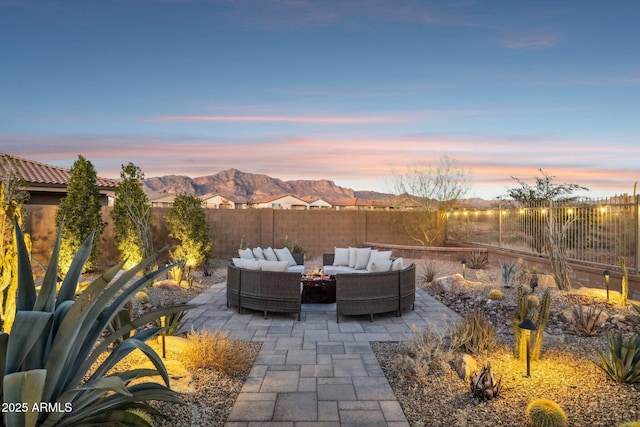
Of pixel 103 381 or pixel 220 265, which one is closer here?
pixel 103 381

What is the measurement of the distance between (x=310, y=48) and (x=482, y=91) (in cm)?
524

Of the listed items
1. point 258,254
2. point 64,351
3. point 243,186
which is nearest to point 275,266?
point 258,254

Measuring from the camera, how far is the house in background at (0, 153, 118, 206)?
12.9 metres

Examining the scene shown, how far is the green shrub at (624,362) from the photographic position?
11.7 ft

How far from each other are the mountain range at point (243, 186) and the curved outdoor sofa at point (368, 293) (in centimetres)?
6451

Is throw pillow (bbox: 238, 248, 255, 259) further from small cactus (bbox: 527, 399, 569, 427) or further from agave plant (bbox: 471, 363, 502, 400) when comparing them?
small cactus (bbox: 527, 399, 569, 427)

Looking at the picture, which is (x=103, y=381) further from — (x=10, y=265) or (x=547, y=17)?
(x=547, y=17)

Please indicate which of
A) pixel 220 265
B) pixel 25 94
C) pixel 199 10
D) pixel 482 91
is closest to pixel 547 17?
pixel 482 91

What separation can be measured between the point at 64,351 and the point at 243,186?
78.6 meters

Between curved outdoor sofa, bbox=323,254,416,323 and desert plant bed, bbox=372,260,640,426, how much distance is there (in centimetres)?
115

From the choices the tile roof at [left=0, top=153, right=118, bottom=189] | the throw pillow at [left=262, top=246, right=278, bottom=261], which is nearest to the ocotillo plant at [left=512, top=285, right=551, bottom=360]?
the throw pillow at [left=262, top=246, right=278, bottom=261]

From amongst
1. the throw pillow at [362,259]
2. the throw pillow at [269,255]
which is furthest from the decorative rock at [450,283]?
the throw pillow at [269,255]

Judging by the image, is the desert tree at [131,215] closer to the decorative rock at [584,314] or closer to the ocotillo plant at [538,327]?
the ocotillo plant at [538,327]

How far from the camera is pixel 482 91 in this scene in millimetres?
11180
